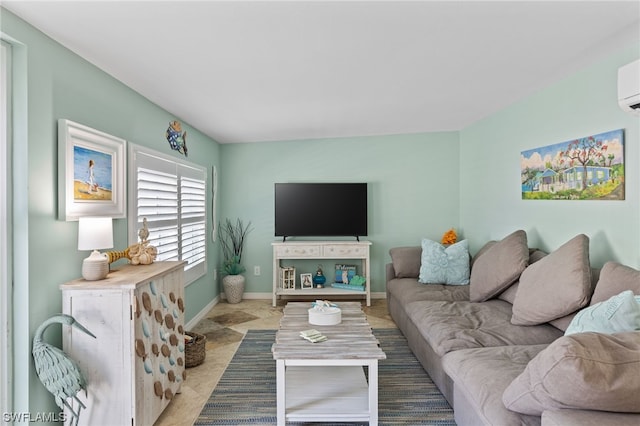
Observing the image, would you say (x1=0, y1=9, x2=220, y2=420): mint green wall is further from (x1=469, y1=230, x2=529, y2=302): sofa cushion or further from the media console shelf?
(x1=469, y1=230, x2=529, y2=302): sofa cushion

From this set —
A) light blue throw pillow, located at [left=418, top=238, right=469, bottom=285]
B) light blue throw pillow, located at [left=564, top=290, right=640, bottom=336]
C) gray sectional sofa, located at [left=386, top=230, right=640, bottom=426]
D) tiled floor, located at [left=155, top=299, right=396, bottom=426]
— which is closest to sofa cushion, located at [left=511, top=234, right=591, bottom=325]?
gray sectional sofa, located at [left=386, top=230, right=640, bottom=426]

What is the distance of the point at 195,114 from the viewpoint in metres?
3.55

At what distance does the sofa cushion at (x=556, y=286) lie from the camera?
2195 millimetres

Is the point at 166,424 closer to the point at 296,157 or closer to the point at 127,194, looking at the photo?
the point at 127,194

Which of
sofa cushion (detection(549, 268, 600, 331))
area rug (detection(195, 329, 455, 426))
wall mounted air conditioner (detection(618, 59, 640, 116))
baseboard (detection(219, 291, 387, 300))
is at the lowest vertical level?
area rug (detection(195, 329, 455, 426))

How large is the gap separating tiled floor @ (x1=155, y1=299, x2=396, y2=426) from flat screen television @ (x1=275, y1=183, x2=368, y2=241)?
1.01 meters

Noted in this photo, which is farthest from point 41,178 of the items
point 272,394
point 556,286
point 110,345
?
point 556,286

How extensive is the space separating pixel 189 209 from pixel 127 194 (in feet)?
4.24

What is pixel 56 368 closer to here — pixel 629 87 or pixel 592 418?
pixel 592 418

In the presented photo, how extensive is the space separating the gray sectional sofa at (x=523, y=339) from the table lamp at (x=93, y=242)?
6.71 feet

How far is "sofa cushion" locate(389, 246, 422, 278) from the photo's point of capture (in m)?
4.20

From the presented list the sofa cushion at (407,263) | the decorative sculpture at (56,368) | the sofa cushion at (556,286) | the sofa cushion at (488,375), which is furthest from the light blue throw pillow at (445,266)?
the decorative sculpture at (56,368)

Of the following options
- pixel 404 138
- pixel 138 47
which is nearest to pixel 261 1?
pixel 138 47

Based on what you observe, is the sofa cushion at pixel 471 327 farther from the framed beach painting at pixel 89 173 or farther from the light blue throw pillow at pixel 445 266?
the framed beach painting at pixel 89 173
